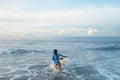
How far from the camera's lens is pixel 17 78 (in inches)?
491

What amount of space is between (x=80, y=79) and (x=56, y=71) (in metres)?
2.98

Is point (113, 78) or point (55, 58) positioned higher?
point (55, 58)

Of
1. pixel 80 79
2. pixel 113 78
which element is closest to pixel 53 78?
pixel 80 79

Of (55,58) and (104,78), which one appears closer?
(104,78)

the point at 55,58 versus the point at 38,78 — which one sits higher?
the point at 55,58

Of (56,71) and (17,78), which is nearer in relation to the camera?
(17,78)

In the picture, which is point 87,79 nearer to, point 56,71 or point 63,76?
point 63,76

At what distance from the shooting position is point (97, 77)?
12.7m

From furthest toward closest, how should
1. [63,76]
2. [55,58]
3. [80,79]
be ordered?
1. [55,58]
2. [63,76]
3. [80,79]

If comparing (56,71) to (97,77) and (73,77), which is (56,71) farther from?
(97,77)

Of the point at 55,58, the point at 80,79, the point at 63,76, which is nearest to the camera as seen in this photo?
the point at 80,79

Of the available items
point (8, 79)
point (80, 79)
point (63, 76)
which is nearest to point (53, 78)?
point (63, 76)

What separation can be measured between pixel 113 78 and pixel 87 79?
171 cm

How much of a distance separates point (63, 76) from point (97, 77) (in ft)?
7.16
